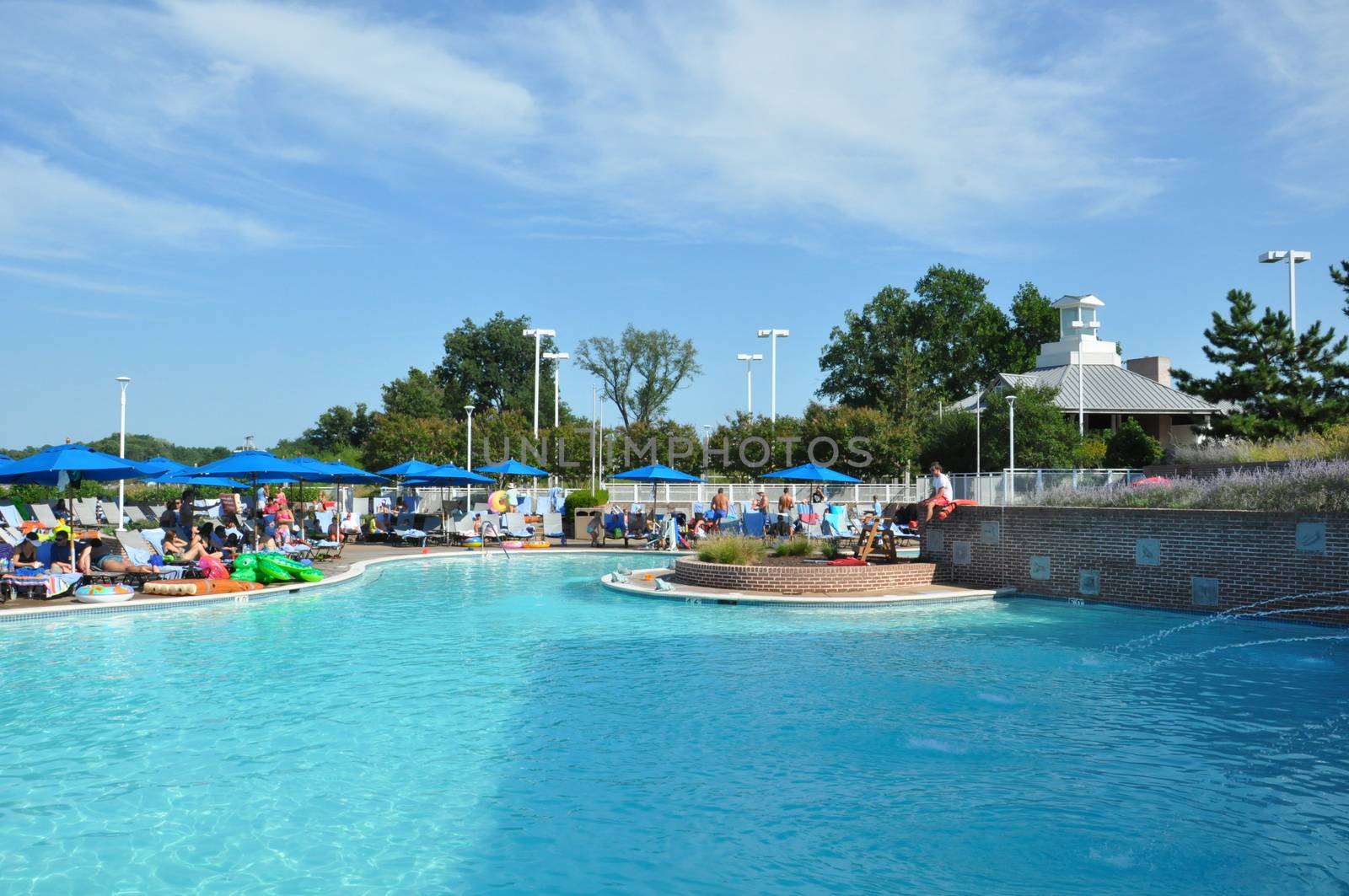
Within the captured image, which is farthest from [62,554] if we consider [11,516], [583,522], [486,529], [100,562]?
[583,522]

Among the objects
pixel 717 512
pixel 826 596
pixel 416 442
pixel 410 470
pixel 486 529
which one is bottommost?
pixel 826 596

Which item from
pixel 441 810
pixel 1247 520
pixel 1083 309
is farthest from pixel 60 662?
pixel 1083 309

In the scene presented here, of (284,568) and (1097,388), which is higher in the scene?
(1097,388)

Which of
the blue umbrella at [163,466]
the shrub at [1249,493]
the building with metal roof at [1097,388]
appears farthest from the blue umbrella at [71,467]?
the building with metal roof at [1097,388]

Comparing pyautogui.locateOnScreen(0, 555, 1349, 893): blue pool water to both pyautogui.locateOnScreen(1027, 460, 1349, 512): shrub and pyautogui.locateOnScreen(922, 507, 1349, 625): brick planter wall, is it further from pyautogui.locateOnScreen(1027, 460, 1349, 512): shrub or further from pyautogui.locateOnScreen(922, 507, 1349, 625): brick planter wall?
pyautogui.locateOnScreen(1027, 460, 1349, 512): shrub

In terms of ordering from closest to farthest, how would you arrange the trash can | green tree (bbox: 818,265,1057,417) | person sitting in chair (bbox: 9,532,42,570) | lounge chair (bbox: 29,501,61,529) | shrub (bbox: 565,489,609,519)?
person sitting in chair (bbox: 9,532,42,570) → lounge chair (bbox: 29,501,61,529) → the trash can → shrub (bbox: 565,489,609,519) → green tree (bbox: 818,265,1057,417)

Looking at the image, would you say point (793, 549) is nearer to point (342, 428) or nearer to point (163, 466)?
point (163, 466)

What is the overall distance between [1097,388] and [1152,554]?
36.3 meters

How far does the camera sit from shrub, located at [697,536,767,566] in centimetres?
1571

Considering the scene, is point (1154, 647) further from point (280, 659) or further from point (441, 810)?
point (280, 659)

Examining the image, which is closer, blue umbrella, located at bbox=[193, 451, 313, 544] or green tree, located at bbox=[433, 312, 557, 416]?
blue umbrella, located at bbox=[193, 451, 313, 544]

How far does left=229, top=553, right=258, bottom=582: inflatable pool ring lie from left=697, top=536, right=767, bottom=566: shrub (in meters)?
6.96

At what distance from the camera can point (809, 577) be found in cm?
1485

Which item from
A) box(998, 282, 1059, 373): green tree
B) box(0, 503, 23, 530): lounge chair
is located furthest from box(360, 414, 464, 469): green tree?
box(998, 282, 1059, 373): green tree
